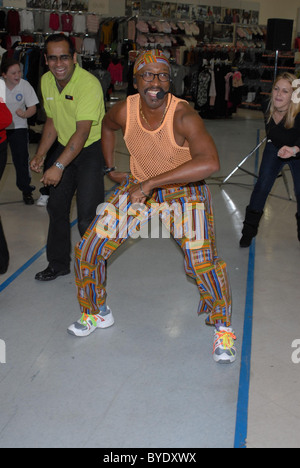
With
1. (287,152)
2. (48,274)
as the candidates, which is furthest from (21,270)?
(287,152)

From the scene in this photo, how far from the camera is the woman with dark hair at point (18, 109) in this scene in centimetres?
542

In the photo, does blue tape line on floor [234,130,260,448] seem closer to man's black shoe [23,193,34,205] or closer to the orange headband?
the orange headband

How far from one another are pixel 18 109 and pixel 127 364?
344 cm

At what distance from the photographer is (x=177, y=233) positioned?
2777 millimetres

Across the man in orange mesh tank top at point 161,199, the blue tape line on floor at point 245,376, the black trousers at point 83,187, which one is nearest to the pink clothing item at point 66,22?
the black trousers at point 83,187

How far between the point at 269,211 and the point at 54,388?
151 inches

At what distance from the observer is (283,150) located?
4.11m

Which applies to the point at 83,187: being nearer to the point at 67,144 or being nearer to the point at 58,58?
the point at 67,144

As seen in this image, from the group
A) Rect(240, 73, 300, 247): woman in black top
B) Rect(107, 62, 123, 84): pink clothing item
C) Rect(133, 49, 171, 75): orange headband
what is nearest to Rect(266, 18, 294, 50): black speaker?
Rect(107, 62, 123, 84): pink clothing item

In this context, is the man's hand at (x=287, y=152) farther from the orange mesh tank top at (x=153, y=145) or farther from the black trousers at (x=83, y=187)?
the orange mesh tank top at (x=153, y=145)

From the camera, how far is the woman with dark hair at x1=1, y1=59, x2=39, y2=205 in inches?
213

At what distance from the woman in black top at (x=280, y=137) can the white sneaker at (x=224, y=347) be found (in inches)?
69.2

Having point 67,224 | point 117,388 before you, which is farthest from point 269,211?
point 117,388

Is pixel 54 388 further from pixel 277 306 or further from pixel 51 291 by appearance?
pixel 277 306
